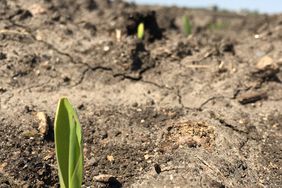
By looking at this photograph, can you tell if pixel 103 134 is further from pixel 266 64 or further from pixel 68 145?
pixel 266 64

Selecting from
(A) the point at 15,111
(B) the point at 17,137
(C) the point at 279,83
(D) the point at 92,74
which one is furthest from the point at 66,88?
(C) the point at 279,83

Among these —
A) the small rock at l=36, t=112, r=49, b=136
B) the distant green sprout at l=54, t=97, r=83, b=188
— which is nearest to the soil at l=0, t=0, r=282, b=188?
the small rock at l=36, t=112, r=49, b=136

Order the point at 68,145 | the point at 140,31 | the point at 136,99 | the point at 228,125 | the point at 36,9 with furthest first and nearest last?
the point at 36,9
the point at 140,31
the point at 136,99
the point at 228,125
the point at 68,145

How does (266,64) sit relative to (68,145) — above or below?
below

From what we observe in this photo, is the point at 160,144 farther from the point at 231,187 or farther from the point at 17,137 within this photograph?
the point at 17,137

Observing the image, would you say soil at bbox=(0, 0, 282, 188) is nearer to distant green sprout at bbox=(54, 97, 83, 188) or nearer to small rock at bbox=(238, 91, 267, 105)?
small rock at bbox=(238, 91, 267, 105)

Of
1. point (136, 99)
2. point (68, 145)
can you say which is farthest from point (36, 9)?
point (68, 145)
